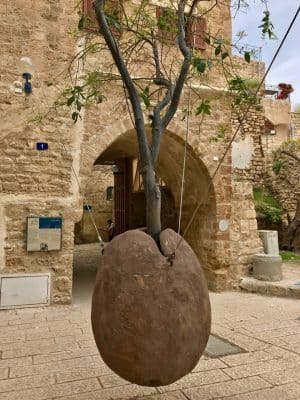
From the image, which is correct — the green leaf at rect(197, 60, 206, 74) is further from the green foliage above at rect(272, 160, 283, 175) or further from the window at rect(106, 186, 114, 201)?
the window at rect(106, 186, 114, 201)

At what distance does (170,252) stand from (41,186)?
3778 mm

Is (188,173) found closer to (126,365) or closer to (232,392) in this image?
(232,392)

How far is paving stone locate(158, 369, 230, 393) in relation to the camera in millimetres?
2586

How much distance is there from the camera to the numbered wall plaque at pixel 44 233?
5.10m

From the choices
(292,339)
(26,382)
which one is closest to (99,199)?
(292,339)

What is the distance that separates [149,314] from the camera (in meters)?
1.77

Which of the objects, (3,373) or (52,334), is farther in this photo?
(52,334)

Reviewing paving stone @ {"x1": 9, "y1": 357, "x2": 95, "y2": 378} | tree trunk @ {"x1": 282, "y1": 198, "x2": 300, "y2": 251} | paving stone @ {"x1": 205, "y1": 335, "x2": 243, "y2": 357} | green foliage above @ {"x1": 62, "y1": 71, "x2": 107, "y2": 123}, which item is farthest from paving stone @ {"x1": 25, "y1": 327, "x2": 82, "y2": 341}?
tree trunk @ {"x1": 282, "y1": 198, "x2": 300, "y2": 251}

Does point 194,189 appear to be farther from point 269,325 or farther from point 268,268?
Answer: point 269,325

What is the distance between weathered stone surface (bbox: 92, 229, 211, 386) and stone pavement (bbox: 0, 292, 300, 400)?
2.56ft

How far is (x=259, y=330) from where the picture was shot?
412 centimetres

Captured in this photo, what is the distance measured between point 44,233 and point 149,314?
3.69 meters

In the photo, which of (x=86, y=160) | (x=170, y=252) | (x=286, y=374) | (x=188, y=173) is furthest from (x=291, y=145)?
(x=170, y=252)

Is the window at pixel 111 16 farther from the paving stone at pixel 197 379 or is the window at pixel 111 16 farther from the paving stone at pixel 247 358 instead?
the paving stone at pixel 247 358
